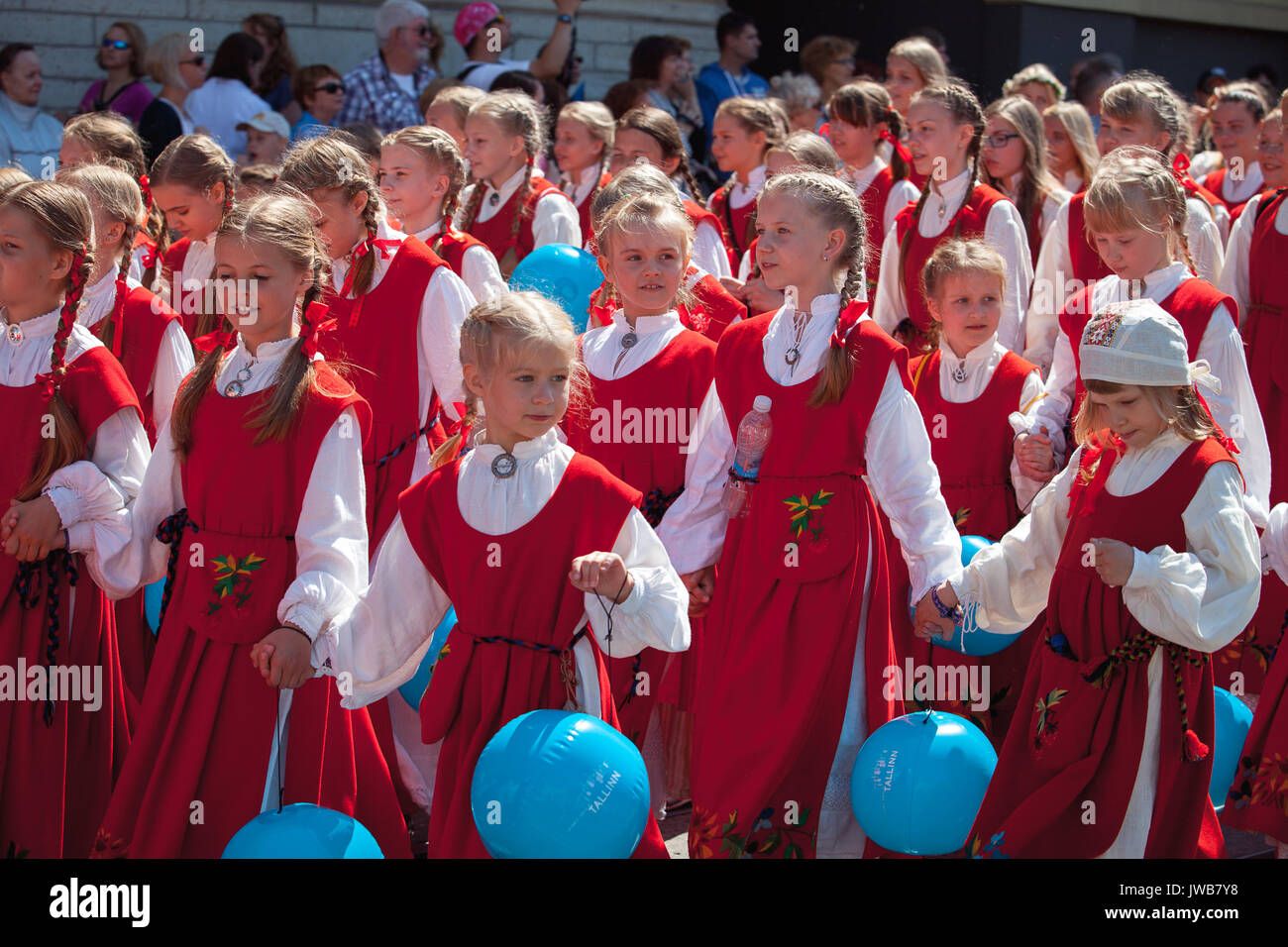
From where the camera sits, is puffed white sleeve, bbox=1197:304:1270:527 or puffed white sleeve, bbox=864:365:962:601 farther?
puffed white sleeve, bbox=1197:304:1270:527

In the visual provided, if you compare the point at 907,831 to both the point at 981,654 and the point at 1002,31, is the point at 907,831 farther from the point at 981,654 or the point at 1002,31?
the point at 1002,31

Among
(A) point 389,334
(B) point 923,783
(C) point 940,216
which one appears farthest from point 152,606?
(C) point 940,216

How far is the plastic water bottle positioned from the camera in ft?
13.6

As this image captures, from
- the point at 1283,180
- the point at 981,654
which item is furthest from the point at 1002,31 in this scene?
the point at 981,654

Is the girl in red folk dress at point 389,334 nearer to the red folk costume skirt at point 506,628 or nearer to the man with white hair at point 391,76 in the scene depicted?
the red folk costume skirt at point 506,628

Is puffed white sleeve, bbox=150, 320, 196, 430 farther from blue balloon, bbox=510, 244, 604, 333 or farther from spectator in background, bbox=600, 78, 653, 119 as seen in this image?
spectator in background, bbox=600, 78, 653, 119

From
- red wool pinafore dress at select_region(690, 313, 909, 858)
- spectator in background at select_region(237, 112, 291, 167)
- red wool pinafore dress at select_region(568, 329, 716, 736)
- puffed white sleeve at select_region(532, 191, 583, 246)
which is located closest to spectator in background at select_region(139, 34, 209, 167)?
spectator in background at select_region(237, 112, 291, 167)

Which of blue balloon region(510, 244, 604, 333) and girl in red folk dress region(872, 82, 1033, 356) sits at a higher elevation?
girl in red folk dress region(872, 82, 1033, 356)

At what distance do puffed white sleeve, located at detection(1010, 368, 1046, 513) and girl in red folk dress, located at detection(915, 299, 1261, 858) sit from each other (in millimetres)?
1413

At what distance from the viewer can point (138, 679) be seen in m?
4.57

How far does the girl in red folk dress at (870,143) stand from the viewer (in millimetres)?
7551

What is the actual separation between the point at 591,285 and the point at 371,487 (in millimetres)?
1463

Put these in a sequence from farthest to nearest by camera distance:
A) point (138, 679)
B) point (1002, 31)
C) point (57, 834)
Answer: point (1002, 31) → point (138, 679) → point (57, 834)

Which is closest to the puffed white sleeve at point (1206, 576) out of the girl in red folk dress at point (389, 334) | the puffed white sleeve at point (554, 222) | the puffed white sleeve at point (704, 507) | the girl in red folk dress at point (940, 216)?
the puffed white sleeve at point (704, 507)
